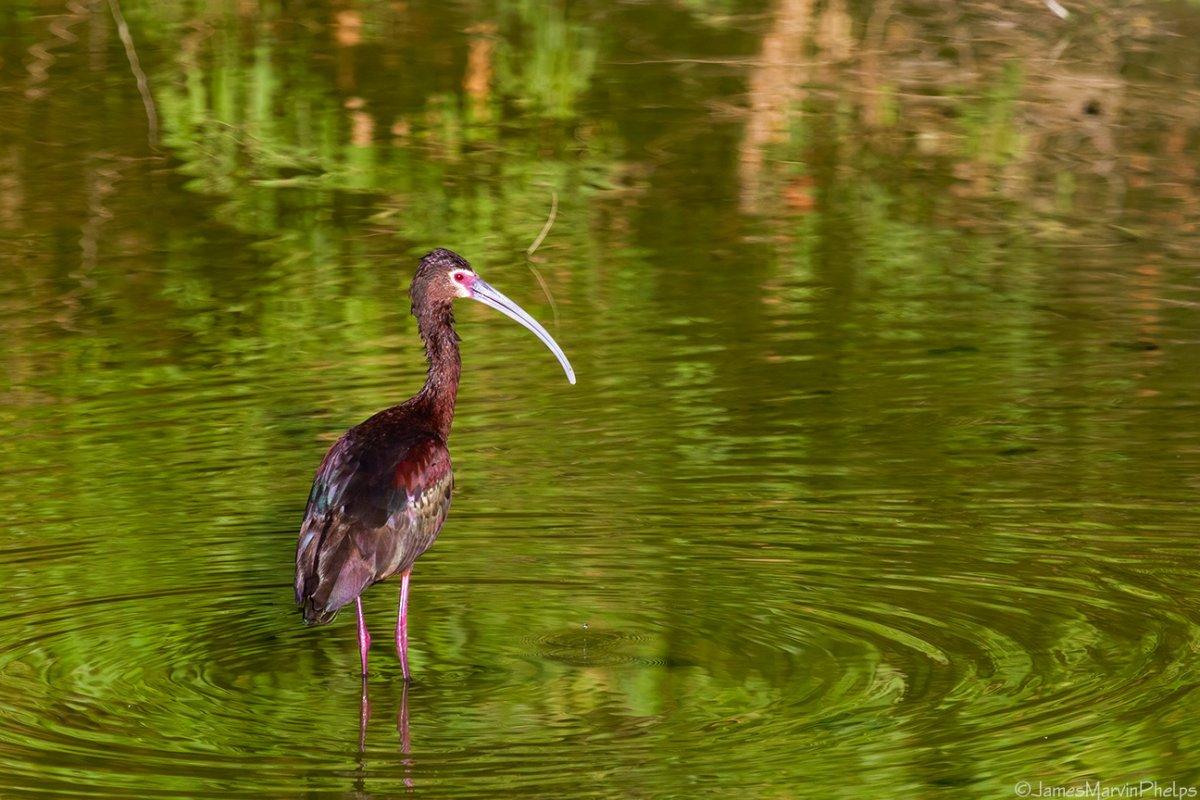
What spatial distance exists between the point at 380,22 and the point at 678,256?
310 inches

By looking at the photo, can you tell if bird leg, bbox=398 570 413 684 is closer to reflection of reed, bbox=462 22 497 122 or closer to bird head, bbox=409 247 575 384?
bird head, bbox=409 247 575 384

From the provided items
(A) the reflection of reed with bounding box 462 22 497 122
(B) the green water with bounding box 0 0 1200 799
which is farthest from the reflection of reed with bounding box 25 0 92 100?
(A) the reflection of reed with bounding box 462 22 497 122

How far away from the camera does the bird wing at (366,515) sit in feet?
25.3

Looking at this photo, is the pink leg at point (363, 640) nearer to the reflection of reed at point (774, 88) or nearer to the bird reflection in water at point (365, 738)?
the bird reflection in water at point (365, 738)

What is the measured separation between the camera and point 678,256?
14398 millimetres

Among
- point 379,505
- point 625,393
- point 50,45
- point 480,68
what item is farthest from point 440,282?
point 50,45

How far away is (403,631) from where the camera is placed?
8.09 metres

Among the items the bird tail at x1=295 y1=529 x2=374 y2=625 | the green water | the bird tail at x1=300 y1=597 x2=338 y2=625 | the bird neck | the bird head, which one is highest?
the bird head

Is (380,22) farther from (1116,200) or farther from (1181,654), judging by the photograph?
(1181,654)

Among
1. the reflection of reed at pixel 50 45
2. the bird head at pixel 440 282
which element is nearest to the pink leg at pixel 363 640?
the bird head at pixel 440 282

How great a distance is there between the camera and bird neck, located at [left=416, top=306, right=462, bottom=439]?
8766mm

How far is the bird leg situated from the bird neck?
0.75 meters

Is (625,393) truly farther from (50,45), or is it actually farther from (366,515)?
(50,45)

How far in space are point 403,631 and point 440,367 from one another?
125 cm
